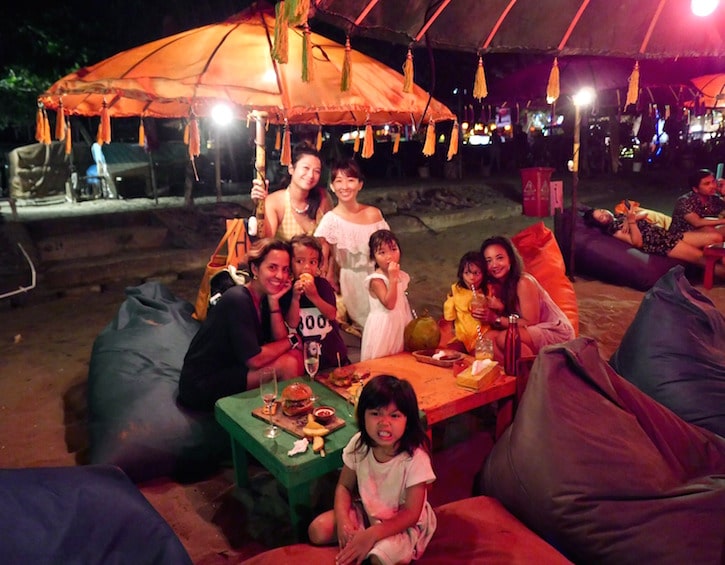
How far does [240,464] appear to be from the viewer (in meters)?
3.27

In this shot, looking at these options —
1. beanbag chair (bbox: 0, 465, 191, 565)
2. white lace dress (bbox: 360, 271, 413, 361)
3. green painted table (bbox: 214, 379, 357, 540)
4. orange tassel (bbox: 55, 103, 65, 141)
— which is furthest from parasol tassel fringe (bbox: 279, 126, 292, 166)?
beanbag chair (bbox: 0, 465, 191, 565)

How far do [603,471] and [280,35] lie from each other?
2424 mm

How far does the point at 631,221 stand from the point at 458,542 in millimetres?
6546

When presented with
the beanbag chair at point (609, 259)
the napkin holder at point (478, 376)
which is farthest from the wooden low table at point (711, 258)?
the napkin holder at point (478, 376)

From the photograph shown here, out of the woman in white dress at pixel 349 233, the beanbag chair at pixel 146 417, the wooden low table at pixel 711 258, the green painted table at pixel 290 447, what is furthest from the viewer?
the wooden low table at pixel 711 258

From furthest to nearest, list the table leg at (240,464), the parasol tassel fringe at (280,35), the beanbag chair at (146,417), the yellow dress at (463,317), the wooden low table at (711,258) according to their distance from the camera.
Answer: the wooden low table at (711,258) → the yellow dress at (463,317) → the beanbag chair at (146,417) → the table leg at (240,464) → the parasol tassel fringe at (280,35)

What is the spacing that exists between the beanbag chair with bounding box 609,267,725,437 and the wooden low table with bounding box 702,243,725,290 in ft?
12.5

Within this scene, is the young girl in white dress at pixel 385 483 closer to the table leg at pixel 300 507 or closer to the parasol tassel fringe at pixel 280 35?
the table leg at pixel 300 507

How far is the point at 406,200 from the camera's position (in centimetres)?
1476

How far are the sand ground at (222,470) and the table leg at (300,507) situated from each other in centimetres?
32

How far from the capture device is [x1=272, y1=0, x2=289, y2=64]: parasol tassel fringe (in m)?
2.38

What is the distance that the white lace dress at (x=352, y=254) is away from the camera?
5.07 metres

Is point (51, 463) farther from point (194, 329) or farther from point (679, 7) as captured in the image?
point (679, 7)

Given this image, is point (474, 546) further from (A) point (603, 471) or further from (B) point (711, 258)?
(B) point (711, 258)
